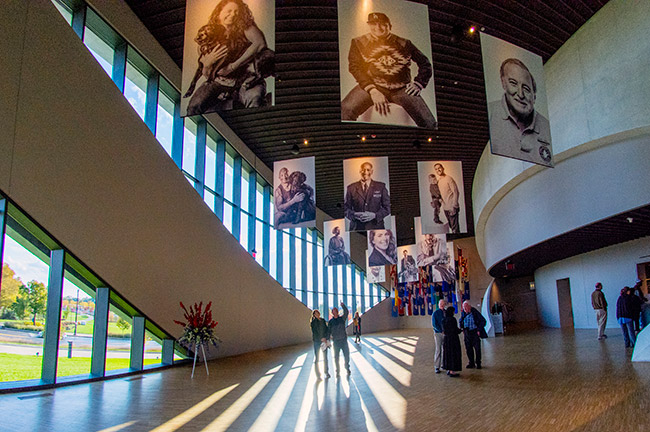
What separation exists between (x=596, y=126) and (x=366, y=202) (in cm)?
525

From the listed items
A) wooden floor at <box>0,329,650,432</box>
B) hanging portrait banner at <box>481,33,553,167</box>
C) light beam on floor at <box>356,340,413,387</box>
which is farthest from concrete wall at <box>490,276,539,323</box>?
hanging portrait banner at <box>481,33,553,167</box>

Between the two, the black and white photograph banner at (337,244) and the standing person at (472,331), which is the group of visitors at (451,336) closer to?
the standing person at (472,331)

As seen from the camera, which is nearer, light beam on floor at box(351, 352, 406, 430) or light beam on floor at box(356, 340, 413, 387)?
light beam on floor at box(351, 352, 406, 430)

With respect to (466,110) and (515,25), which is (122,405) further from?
(466,110)

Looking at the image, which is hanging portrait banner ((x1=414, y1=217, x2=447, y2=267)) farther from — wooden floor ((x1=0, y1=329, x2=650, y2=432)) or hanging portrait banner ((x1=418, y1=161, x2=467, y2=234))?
wooden floor ((x1=0, y1=329, x2=650, y2=432))

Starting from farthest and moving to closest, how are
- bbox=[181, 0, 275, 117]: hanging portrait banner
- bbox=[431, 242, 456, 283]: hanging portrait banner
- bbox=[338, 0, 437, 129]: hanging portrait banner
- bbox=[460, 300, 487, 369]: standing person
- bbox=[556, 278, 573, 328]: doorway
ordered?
bbox=[556, 278, 573, 328]: doorway
bbox=[431, 242, 456, 283]: hanging portrait banner
bbox=[460, 300, 487, 369]: standing person
bbox=[338, 0, 437, 129]: hanging portrait banner
bbox=[181, 0, 275, 117]: hanging portrait banner

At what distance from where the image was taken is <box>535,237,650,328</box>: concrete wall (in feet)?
52.0

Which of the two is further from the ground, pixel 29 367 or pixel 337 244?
pixel 337 244

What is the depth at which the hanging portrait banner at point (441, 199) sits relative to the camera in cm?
1233

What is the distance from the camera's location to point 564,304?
21.9m

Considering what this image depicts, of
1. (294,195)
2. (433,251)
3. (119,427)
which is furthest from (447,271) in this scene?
(119,427)

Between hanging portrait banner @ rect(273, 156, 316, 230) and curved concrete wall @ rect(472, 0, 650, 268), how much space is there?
19.9 ft

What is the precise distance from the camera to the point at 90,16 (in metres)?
9.34

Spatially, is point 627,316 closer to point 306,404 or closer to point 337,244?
point 306,404
